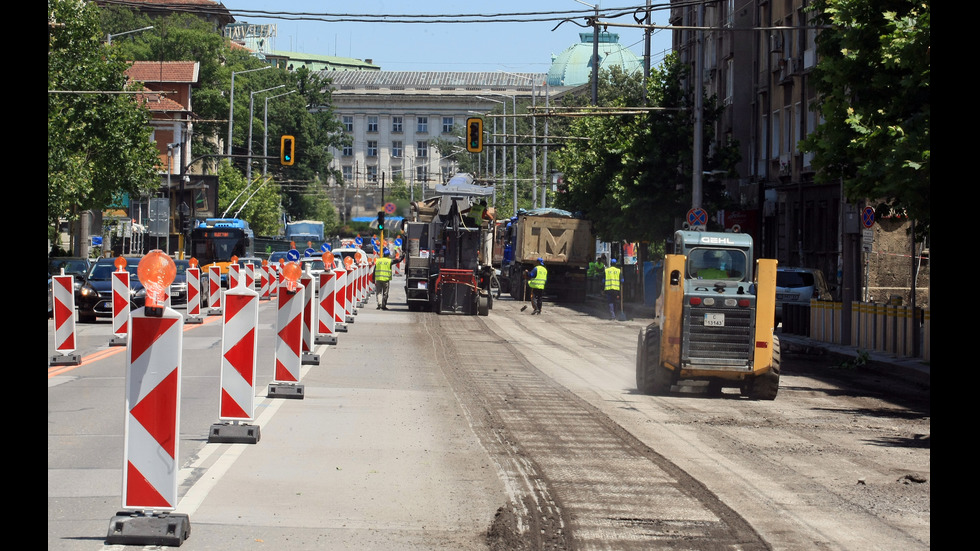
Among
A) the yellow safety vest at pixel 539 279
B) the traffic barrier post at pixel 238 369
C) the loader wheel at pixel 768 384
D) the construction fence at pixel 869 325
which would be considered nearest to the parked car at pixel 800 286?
the construction fence at pixel 869 325

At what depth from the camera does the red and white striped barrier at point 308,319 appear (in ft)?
54.6

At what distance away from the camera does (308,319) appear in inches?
711

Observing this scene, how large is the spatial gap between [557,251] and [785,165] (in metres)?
10.9

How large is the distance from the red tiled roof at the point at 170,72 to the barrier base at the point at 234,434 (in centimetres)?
8213

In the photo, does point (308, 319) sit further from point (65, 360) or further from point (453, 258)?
point (453, 258)

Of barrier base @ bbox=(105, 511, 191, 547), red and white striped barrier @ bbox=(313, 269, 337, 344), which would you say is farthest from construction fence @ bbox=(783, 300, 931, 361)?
barrier base @ bbox=(105, 511, 191, 547)

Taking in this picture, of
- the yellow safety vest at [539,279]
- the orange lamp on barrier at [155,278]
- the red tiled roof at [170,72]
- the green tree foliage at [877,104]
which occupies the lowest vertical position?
the yellow safety vest at [539,279]

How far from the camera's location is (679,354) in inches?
650

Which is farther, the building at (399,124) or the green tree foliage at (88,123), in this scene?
the building at (399,124)

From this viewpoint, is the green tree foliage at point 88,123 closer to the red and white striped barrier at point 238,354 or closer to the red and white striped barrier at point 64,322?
the red and white striped barrier at point 64,322

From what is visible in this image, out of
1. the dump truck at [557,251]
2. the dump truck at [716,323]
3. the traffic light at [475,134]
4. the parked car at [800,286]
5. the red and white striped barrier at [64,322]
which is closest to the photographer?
the dump truck at [716,323]
